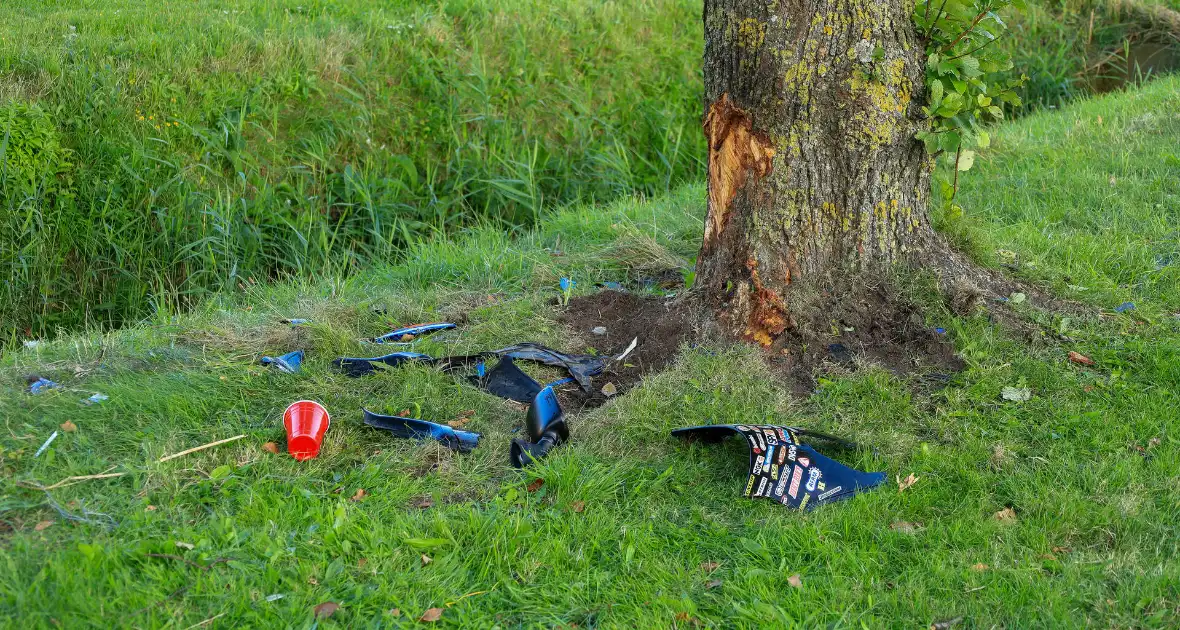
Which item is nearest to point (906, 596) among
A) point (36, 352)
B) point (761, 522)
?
point (761, 522)

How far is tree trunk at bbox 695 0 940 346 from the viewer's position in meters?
3.71

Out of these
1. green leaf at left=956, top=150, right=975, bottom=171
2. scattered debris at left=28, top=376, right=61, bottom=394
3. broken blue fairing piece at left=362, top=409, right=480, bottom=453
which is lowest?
scattered debris at left=28, top=376, right=61, bottom=394

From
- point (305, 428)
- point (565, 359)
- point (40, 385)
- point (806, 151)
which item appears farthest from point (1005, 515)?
point (40, 385)

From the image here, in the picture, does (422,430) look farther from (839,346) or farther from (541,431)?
(839,346)

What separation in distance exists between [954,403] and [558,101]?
17.2 ft

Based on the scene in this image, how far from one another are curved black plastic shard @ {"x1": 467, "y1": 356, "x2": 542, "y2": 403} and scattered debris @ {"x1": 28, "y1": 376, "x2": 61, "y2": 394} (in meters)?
1.69

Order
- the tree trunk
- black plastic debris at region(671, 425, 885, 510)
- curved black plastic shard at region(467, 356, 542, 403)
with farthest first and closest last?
curved black plastic shard at region(467, 356, 542, 403) < the tree trunk < black plastic debris at region(671, 425, 885, 510)

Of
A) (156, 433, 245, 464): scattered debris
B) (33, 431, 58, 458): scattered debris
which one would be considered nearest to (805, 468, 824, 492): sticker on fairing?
(156, 433, 245, 464): scattered debris

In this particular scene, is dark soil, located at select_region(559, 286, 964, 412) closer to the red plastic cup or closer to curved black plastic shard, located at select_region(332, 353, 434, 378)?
curved black plastic shard, located at select_region(332, 353, 434, 378)

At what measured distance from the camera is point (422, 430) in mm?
3508

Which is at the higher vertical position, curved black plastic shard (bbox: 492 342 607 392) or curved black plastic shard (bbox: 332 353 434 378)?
curved black plastic shard (bbox: 492 342 607 392)

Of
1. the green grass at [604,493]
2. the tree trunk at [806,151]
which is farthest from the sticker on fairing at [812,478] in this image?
the tree trunk at [806,151]

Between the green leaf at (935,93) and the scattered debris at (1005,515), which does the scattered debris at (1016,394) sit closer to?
the scattered debris at (1005,515)

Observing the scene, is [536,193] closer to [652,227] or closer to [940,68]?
[652,227]
